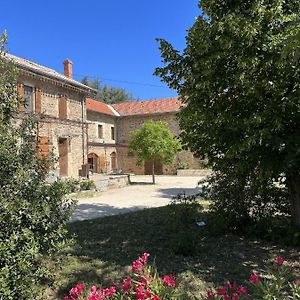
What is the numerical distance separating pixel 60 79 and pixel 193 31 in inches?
604

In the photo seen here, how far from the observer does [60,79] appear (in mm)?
19516

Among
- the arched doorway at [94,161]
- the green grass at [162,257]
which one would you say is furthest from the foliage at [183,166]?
the green grass at [162,257]

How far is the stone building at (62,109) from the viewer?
18.1 m

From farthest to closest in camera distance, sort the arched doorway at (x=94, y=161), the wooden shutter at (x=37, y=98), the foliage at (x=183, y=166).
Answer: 1. the foliage at (x=183, y=166)
2. the arched doorway at (x=94, y=161)
3. the wooden shutter at (x=37, y=98)

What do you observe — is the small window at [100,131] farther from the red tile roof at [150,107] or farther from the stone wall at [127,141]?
the red tile roof at [150,107]

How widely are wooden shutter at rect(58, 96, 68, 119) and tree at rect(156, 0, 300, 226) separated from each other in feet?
50.3

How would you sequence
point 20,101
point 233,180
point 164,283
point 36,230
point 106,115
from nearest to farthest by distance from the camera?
point 164,283, point 36,230, point 20,101, point 233,180, point 106,115

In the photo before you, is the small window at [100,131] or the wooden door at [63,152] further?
the small window at [100,131]

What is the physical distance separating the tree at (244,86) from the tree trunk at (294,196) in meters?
0.01

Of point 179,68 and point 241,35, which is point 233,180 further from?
A: point 241,35

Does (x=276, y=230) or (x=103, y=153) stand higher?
(x=103, y=153)

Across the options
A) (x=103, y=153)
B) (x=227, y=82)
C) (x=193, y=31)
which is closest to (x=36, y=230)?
(x=227, y=82)

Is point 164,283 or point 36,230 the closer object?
point 164,283

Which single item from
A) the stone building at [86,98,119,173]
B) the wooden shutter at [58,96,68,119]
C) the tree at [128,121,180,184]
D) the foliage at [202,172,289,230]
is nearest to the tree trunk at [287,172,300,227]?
the foliage at [202,172,289,230]
